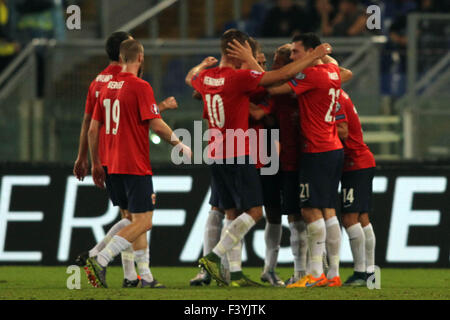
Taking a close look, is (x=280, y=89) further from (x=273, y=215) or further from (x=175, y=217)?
(x=175, y=217)

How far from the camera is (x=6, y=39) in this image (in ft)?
50.3

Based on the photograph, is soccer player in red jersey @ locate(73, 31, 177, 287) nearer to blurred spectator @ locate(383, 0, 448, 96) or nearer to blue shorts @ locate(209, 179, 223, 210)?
blue shorts @ locate(209, 179, 223, 210)

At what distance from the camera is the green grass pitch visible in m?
8.35

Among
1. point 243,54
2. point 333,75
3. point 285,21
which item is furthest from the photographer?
point 285,21

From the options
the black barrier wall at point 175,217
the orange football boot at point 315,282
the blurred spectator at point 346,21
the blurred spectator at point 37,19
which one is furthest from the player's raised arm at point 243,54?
the blurred spectator at point 37,19

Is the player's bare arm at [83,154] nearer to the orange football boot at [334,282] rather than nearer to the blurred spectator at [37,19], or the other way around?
the orange football boot at [334,282]

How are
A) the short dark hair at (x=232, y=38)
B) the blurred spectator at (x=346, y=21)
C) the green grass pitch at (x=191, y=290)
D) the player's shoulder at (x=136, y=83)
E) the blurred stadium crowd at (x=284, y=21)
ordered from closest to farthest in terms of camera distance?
the green grass pitch at (x=191, y=290) → the player's shoulder at (x=136, y=83) → the short dark hair at (x=232, y=38) → the blurred spectator at (x=346, y=21) → the blurred stadium crowd at (x=284, y=21)

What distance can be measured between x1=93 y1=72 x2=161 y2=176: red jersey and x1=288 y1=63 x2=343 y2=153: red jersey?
1246 millimetres

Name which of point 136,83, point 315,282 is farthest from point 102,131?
point 315,282

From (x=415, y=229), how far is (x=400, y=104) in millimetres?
2009

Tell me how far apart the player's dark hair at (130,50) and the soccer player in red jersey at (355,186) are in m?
1.81

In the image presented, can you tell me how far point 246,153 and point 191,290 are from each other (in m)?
1.24

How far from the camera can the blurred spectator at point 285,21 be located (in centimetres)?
1490

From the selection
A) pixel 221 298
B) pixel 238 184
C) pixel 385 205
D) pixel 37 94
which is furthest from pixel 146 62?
pixel 221 298
